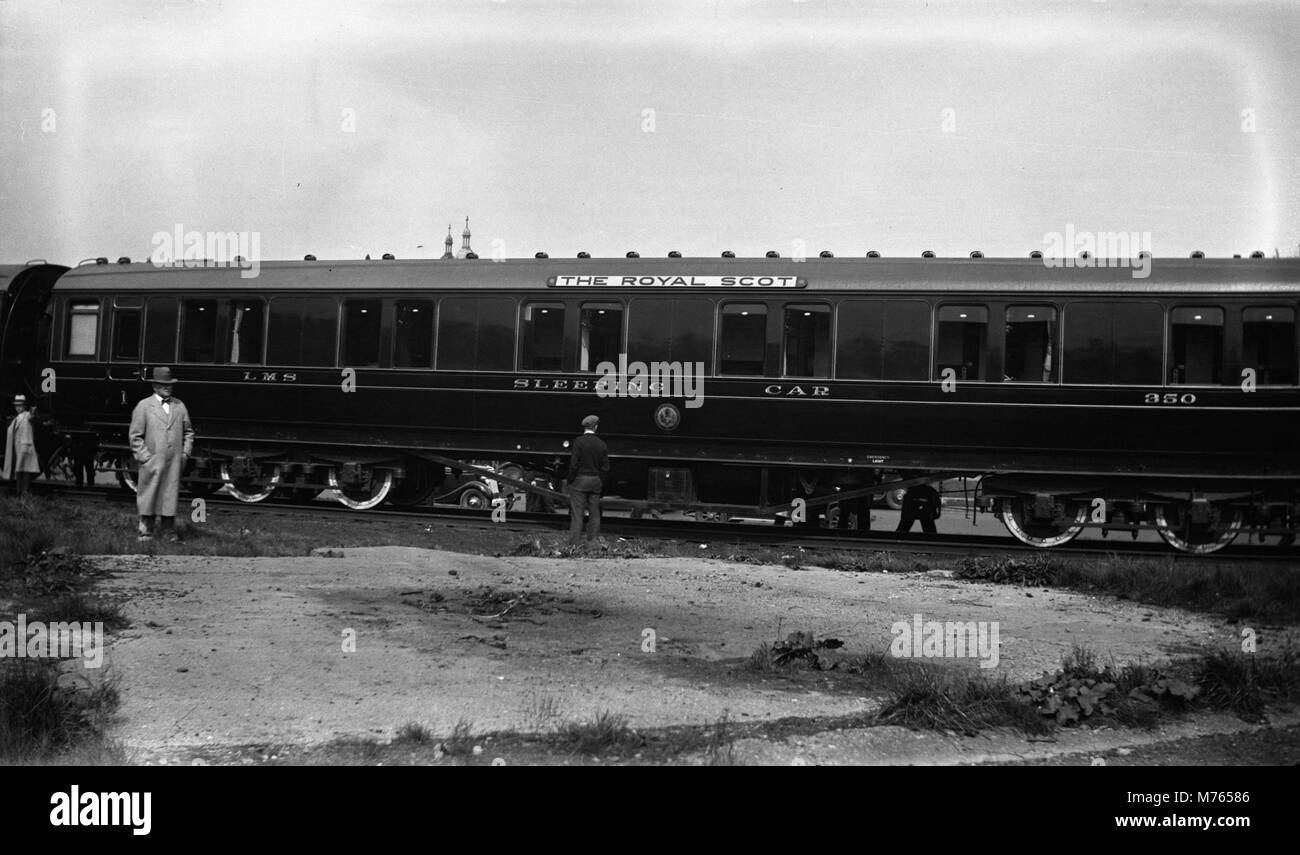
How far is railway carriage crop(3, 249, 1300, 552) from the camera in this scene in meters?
12.9

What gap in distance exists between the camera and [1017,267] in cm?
1346

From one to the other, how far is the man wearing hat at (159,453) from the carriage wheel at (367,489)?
427cm

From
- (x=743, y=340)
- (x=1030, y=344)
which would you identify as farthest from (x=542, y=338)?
(x=1030, y=344)

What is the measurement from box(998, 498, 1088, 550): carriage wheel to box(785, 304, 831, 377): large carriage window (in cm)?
313

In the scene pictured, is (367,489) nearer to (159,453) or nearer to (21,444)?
(159,453)

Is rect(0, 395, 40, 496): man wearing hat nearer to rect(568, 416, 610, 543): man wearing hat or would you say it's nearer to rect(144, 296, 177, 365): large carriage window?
rect(144, 296, 177, 365): large carriage window

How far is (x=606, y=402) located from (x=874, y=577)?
17.4 feet

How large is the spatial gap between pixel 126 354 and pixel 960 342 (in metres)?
13.7

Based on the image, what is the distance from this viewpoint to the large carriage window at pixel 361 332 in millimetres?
15641

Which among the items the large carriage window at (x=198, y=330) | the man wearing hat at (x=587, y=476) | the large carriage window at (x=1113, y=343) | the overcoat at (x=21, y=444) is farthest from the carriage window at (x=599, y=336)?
the overcoat at (x=21, y=444)

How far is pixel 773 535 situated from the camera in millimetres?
13688

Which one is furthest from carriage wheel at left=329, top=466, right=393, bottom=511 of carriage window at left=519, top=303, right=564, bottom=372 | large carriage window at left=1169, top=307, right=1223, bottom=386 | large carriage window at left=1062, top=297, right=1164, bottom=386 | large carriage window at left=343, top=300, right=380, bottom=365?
large carriage window at left=1169, top=307, right=1223, bottom=386
